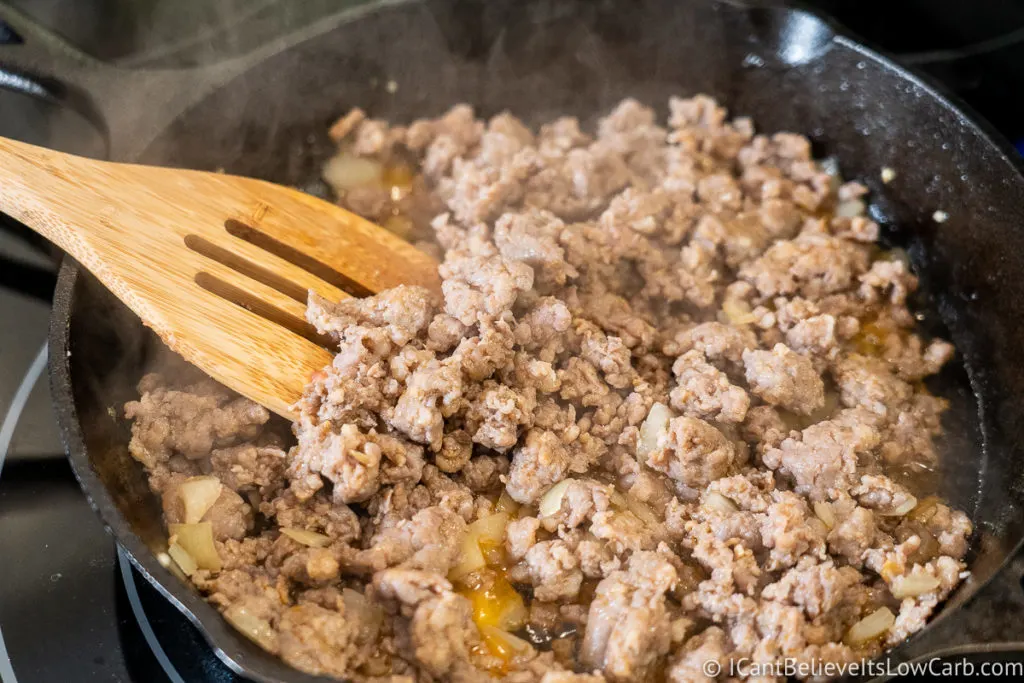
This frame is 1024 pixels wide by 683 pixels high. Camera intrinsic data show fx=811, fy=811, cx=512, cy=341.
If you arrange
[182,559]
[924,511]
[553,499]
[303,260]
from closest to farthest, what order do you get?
[182,559] < [553,499] < [924,511] < [303,260]

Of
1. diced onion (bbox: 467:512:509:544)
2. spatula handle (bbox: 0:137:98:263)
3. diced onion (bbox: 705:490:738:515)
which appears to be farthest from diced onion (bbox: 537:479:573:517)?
spatula handle (bbox: 0:137:98:263)

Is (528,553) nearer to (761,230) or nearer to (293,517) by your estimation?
(293,517)

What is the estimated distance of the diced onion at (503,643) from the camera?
7.30 feet

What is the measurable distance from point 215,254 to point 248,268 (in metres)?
0.11

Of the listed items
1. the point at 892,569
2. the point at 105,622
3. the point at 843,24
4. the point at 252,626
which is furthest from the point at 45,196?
the point at 843,24

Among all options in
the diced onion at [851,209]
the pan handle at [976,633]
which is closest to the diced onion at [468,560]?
the pan handle at [976,633]

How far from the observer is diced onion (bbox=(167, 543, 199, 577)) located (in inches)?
85.2

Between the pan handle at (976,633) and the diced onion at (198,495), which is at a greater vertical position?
the pan handle at (976,633)

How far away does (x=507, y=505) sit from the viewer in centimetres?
251

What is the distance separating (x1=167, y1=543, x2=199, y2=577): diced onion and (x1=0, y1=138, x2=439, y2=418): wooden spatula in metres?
0.47

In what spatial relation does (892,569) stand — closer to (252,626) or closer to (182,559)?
(252,626)

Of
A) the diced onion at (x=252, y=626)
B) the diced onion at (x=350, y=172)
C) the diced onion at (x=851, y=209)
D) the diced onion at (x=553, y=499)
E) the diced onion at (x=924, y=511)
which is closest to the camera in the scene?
the diced onion at (x=252, y=626)

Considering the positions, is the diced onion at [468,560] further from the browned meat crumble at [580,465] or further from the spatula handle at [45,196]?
the spatula handle at [45,196]

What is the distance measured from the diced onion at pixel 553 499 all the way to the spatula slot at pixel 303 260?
2.99 feet
